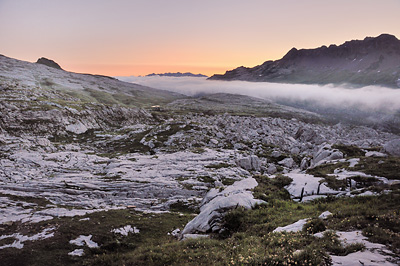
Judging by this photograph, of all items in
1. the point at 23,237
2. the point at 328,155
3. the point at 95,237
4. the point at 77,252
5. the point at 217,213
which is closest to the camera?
the point at 77,252

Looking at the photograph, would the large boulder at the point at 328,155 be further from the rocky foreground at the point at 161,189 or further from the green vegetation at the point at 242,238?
the green vegetation at the point at 242,238

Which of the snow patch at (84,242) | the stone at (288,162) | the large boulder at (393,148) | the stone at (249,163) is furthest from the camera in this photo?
the stone at (288,162)

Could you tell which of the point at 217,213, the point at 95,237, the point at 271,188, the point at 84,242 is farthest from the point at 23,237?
the point at 271,188

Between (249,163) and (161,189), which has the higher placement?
(161,189)

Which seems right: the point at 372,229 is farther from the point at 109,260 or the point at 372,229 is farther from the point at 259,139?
the point at 259,139

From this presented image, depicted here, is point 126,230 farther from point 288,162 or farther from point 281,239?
point 288,162

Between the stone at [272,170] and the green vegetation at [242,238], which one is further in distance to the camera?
the stone at [272,170]

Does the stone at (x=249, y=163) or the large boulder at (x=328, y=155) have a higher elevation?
the large boulder at (x=328, y=155)

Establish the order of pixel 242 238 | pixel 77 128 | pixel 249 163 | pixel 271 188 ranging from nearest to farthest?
pixel 242 238
pixel 271 188
pixel 249 163
pixel 77 128

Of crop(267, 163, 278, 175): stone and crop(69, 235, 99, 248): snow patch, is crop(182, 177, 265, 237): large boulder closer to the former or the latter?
crop(69, 235, 99, 248): snow patch

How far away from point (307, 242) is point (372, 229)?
3.73 metres

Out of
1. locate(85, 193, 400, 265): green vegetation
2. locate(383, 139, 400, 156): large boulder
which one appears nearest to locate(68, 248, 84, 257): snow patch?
locate(85, 193, 400, 265): green vegetation

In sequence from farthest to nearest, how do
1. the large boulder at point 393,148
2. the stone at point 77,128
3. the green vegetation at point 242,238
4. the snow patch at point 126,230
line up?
the stone at point 77,128 < the large boulder at point 393,148 < the snow patch at point 126,230 < the green vegetation at point 242,238

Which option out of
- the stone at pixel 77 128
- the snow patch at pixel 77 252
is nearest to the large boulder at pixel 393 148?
the snow patch at pixel 77 252
